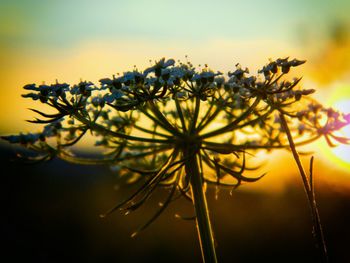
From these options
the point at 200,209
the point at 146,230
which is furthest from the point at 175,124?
the point at 146,230

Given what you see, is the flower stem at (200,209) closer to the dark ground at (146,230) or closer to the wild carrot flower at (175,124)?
the wild carrot flower at (175,124)

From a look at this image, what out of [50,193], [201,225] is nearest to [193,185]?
[201,225]

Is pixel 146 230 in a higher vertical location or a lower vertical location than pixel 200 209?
higher

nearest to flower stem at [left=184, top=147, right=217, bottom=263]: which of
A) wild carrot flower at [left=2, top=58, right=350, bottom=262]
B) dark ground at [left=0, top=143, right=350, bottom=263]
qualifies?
wild carrot flower at [left=2, top=58, right=350, bottom=262]

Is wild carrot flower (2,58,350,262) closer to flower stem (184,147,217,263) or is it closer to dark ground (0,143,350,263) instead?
flower stem (184,147,217,263)

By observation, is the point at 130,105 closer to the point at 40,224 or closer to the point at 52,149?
the point at 52,149

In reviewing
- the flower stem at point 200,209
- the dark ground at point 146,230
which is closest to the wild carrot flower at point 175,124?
the flower stem at point 200,209

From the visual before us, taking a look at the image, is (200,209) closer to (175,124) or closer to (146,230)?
(175,124)
